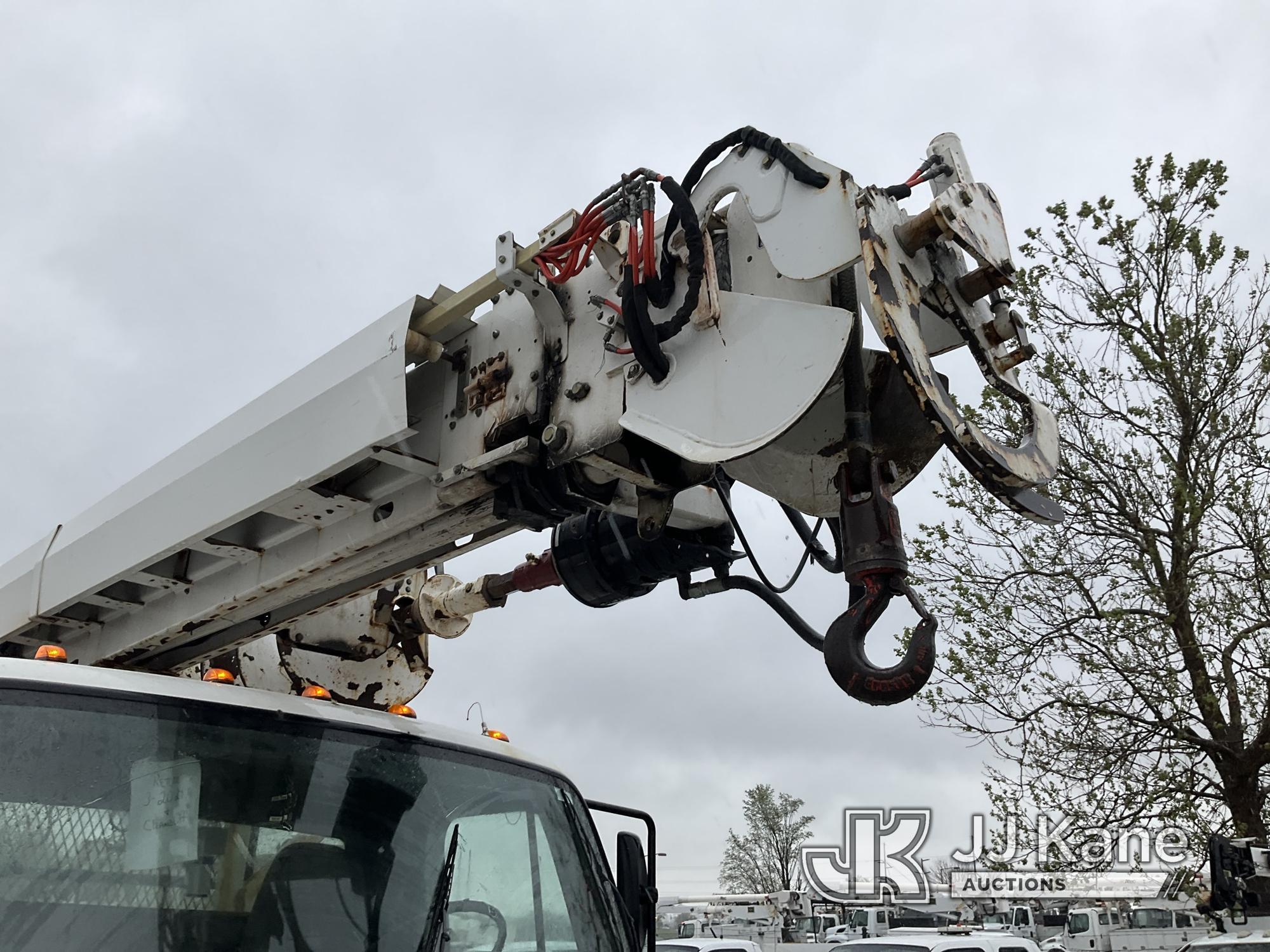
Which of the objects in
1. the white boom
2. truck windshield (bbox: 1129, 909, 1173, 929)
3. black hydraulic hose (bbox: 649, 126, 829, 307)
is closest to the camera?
the white boom

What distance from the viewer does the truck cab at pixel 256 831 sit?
7.57ft

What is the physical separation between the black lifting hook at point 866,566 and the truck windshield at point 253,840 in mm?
1067

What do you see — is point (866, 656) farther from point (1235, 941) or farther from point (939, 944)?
point (1235, 941)

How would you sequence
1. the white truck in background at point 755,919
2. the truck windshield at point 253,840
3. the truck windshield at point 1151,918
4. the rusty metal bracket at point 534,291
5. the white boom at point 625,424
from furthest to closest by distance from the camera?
the truck windshield at point 1151,918, the white truck in background at point 755,919, the rusty metal bracket at point 534,291, the white boom at point 625,424, the truck windshield at point 253,840

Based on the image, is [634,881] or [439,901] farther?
[634,881]

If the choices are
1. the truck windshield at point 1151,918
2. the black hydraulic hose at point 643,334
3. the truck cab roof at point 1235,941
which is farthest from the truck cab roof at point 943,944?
the truck windshield at point 1151,918

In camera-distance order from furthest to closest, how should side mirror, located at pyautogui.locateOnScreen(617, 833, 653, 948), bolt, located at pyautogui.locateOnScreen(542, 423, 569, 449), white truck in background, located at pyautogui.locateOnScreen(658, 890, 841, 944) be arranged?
white truck in background, located at pyautogui.locateOnScreen(658, 890, 841, 944) → side mirror, located at pyautogui.locateOnScreen(617, 833, 653, 948) → bolt, located at pyautogui.locateOnScreen(542, 423, 569, 449)

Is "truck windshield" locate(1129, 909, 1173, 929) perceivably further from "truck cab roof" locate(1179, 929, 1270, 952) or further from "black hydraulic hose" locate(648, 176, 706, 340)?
"black hydraulic hose" locate(648, 176, 706, 340)

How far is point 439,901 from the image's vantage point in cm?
264

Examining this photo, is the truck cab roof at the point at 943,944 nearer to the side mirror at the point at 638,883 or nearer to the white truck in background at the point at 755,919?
the white truck in background at the point at 755,919

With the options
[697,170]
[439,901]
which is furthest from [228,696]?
[697,170]

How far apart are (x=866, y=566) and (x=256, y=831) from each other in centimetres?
148

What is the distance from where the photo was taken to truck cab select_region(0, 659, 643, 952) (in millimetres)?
2307

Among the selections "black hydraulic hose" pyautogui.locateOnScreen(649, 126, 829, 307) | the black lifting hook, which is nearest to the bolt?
"black hydraulic hose" pyautogui.locateOnScreen(649, 126, 829, 307)
